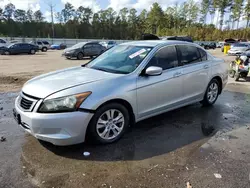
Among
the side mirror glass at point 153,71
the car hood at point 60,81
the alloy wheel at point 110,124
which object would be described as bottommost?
the alloy wheel at point 110,124

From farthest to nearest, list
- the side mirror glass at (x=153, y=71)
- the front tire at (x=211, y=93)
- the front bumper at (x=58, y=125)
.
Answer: the front tire at (x=211, y=93) < the side mirror glass at (x=153, y=71) < the front bumper at (x=58, y=125)

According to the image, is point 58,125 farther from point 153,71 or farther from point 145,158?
point 153,71

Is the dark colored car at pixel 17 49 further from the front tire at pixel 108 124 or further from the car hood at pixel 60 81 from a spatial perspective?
the front tire at pixel 108 124

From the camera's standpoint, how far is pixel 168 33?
74.0m

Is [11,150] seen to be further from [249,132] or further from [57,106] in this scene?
[249,132]

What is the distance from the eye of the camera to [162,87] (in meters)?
4.23

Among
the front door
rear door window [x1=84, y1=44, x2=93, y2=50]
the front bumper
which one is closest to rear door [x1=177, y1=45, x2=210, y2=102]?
the front door

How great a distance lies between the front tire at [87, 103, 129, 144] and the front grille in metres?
0.90

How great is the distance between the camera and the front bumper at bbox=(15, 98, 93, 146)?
3174 mm

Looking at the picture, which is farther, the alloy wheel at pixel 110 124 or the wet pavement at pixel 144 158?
the alloy wheel at pixel 110 124

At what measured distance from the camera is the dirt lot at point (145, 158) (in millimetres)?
2838

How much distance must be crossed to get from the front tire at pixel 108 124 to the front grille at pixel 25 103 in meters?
0.90

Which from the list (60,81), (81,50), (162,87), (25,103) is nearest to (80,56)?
(81,50)

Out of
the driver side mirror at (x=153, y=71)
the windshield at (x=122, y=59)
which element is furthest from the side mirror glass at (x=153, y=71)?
the windshield at (x=122, y=59)
